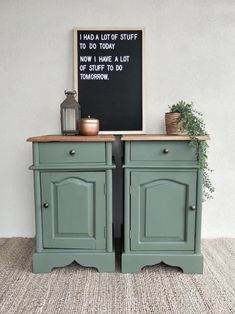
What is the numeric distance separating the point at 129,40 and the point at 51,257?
163 cm

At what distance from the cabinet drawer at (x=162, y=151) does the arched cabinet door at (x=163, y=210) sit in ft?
0.31

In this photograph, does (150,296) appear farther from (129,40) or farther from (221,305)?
(129,40)

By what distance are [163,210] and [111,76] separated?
3.49 feet

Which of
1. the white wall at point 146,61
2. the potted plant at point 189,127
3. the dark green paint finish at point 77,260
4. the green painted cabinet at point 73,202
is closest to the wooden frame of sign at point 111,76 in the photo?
the white wall at point 146,61

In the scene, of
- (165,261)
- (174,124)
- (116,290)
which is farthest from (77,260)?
(174,124)

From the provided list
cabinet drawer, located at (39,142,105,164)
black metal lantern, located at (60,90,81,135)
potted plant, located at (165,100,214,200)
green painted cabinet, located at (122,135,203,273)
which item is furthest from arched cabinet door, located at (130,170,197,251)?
black metal lantern, located at (60,90,81,135)

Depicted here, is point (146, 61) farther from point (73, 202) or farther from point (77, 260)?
point (77, 260)

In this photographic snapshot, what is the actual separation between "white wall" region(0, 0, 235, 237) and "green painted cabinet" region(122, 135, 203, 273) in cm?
50

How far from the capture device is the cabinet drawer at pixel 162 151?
5.61 ft

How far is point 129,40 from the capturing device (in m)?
2.08

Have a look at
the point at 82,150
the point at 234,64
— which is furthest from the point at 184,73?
the point at 82,150

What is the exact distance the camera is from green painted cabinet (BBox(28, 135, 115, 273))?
1716 mm

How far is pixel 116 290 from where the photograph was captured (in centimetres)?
160

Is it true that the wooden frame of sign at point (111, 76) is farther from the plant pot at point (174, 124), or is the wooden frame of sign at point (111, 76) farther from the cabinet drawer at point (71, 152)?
the cabinet drawer at point (71, 152)
